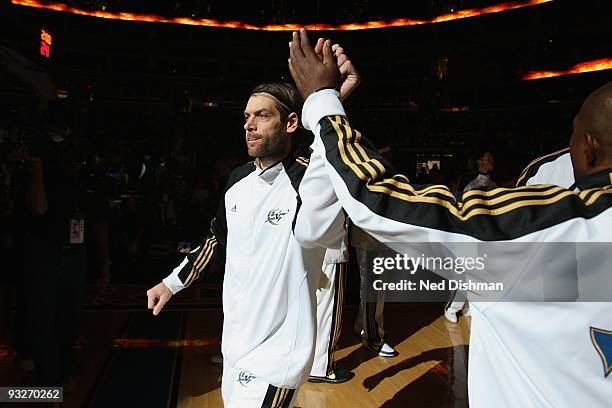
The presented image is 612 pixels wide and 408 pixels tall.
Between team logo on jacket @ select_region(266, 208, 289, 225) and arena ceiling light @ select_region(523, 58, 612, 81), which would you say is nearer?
team logo on jacket @ select_region(266, 208, 289, 225)

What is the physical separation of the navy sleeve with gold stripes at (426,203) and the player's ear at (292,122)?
2.81 ft

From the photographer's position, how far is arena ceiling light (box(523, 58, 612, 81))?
1509 centimetres

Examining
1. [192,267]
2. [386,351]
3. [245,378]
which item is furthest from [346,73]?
[386,351]

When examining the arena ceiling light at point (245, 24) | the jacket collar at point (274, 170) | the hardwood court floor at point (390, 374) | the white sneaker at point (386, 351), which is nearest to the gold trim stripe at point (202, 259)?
the jacket collar at point (274, 170)

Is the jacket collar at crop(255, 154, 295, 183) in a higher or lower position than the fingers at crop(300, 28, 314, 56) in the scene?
lower

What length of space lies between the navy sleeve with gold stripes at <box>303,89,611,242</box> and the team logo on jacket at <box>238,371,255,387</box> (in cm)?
90

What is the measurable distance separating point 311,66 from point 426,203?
424mm

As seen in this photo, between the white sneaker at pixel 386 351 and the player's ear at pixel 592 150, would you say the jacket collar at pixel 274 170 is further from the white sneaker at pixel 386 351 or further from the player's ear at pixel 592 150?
the white sneaker at pixel 386 351

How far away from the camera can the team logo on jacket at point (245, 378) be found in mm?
1653

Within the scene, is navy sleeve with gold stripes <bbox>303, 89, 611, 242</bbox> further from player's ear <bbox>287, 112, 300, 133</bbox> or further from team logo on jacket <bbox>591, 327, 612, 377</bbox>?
player's ear <bbox>287, 112, 300, 133</bbox>

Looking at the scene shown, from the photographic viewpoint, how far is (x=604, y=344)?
85 cm

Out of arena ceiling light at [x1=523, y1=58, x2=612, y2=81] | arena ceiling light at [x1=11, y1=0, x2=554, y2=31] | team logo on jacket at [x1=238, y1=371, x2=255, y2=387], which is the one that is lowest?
team logo on jacket at [x1=238, y1=371, x2=255, y2=387]

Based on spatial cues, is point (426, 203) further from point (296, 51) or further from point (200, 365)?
point (200, 365)

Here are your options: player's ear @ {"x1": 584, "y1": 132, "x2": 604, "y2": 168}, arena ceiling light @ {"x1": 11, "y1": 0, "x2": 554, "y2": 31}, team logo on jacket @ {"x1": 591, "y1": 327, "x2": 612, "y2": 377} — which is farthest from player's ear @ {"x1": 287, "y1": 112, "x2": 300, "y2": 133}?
arena ceiling light @ {"x1": 11, "y1": 0, "x2": 554, "y2": 31}
